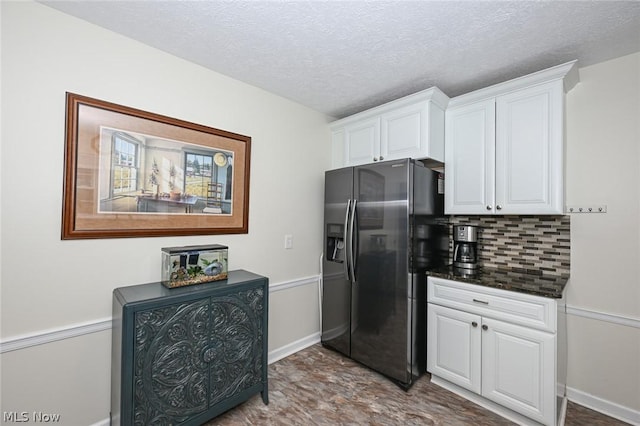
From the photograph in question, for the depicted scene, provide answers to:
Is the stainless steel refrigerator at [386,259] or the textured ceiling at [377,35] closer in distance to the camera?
the textured ceiling at [377,35]

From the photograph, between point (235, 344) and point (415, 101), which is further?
point (415, 101)

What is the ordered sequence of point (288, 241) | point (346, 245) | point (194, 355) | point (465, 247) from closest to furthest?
point (194, 355) < point (465, 247) < point (346, 245) < point (288, 241)

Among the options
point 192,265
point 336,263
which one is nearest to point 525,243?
point 336,263

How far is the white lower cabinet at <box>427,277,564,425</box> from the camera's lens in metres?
1.77

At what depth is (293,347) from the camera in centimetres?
282

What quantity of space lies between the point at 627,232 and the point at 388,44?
6.77 ft

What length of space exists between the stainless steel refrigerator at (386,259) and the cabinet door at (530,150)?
548 millimetres

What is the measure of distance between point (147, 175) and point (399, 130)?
2029 mm

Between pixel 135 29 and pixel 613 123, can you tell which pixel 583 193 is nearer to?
pixel 613 123

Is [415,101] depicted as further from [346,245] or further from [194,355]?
[194,355]

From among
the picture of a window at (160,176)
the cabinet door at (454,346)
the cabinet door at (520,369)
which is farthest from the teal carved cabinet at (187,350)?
the cabinet door at (520,369)

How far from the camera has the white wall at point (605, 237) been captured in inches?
75.4

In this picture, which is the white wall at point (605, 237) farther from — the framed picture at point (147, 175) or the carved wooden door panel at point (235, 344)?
the framed picture at point (147, 175)

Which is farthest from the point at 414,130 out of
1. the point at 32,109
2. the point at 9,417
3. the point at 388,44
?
the point at 9,417
